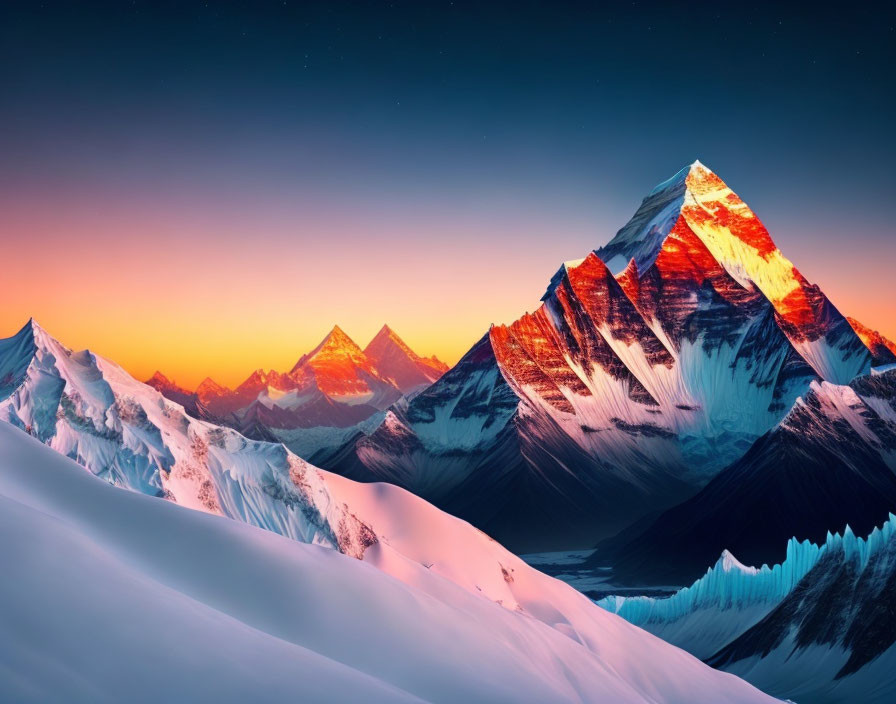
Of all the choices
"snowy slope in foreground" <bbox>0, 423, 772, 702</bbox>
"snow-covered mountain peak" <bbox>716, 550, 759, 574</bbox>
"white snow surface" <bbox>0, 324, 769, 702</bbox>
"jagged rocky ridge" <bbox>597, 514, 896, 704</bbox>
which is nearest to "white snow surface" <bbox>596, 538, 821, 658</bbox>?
"snow-covered mountain peak" <bbox>716, 550, 759, 574</bbox>

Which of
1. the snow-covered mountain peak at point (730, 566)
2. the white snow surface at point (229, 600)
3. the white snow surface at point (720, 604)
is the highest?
the white snow surface at point (229, 600)

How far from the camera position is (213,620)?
97.1ft

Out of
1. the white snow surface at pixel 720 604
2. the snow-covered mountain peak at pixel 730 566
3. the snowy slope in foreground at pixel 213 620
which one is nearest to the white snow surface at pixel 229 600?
the snowy slope in foreground at pixel 213 620

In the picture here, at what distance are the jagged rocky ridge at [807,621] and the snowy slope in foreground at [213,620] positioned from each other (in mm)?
71749

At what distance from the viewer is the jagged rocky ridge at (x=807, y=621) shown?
122125mm

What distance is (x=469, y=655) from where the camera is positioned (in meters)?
42.2

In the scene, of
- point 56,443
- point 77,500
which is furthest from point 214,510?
point 77,500

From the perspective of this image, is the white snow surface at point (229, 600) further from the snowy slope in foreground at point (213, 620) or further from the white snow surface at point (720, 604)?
the white snow surface at point (720, 604)

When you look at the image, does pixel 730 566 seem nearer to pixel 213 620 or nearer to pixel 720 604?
pixel 720 604

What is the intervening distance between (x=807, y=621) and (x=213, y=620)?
131322 millimetres

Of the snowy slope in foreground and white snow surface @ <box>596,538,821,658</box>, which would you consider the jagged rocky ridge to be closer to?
white snow surface @ <box>596,538,821,658</box>

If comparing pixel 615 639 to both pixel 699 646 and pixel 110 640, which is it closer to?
pixel 110 640

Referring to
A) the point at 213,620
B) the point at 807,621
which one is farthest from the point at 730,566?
the point at 213,620

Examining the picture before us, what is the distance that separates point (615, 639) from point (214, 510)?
126 feet
